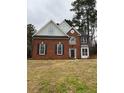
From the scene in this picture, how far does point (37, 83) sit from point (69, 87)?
1.65 feet

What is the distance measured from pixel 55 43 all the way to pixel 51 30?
0.56 metres

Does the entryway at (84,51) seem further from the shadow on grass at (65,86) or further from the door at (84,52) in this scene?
the shadow on grass at (65,86)

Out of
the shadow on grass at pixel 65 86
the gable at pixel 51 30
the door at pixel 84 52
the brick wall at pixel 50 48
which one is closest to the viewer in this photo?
the shadow on grass at pixel 65 86

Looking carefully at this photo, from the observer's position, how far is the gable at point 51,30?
1093cm

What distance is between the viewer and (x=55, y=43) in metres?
11.0

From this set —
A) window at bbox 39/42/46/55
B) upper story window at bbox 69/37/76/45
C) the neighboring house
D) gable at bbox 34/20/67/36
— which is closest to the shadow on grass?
the neighboring house

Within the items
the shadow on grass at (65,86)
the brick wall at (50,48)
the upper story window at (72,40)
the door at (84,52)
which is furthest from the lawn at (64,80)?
the door at (84,52)

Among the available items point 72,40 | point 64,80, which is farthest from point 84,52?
point 64,80

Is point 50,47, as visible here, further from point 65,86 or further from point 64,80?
point 65,86

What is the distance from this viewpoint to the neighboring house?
10.7m

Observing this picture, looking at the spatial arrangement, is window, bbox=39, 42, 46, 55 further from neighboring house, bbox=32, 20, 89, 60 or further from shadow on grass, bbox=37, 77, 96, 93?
shadow on grass, bbox=37, 77, 96, 93
